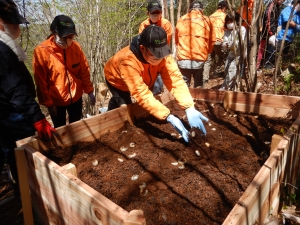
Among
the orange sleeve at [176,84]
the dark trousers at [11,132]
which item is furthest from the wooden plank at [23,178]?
the orange sleeve at [176,84]

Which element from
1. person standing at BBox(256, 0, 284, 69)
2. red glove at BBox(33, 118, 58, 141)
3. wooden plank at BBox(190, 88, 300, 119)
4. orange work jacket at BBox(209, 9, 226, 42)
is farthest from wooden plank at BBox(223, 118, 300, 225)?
orange work jacket at BBox(209, 9, 226, 42)

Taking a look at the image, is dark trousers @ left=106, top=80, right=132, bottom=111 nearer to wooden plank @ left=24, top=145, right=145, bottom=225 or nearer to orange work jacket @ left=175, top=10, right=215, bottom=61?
wooden plank @ left=24, top=145, right=145, bottom=225

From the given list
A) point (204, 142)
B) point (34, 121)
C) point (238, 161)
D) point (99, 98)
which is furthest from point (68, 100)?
point (99, 98)

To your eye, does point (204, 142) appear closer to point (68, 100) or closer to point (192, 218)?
point (192, 218)

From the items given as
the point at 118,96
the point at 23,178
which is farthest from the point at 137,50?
the point at 23,178

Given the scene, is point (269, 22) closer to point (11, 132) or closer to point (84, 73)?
point (84, 73)

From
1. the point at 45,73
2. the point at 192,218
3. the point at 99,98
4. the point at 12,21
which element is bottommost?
the point at 99,98

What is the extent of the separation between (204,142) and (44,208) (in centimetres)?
162

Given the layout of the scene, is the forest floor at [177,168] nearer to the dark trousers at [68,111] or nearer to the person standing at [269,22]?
the dark trousers at [68,111]

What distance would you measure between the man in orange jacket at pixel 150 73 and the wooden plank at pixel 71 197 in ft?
3.61

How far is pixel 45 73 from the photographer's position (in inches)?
107

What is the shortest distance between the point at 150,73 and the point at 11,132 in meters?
1.57

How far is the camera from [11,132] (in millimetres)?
2299

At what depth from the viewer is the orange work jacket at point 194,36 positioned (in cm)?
423
